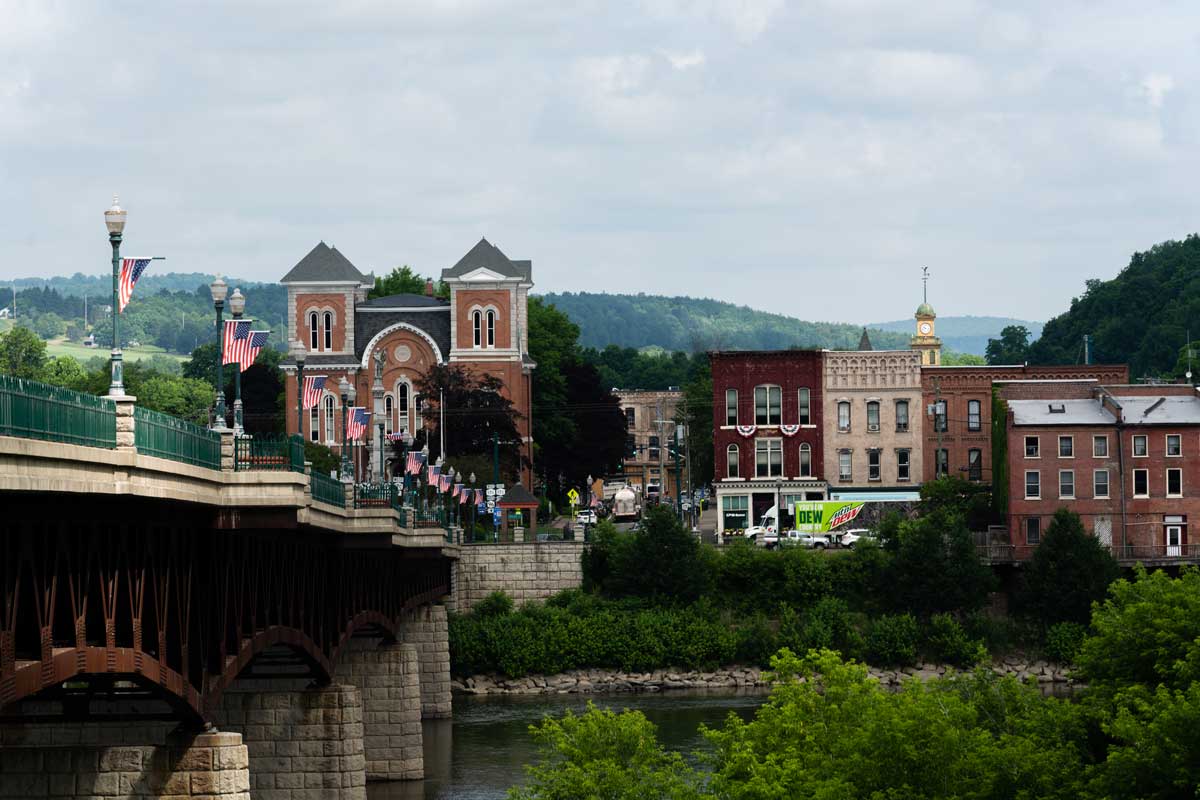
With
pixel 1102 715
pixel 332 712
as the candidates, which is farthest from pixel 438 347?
pixel 1102 715

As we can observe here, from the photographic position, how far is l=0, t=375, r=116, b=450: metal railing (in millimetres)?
27031

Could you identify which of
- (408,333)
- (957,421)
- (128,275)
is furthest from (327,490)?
(408,333)

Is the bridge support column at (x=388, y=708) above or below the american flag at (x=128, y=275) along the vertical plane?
below

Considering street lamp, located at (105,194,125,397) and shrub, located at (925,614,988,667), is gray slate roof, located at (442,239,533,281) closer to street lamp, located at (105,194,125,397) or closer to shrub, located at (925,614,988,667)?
shrub, located at (925,614,988,667)

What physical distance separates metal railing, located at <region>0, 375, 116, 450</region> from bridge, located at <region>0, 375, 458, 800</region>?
0.12 feet

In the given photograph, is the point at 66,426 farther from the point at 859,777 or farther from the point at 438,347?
the point at 438,347

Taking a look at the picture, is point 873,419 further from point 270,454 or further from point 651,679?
point 270,454

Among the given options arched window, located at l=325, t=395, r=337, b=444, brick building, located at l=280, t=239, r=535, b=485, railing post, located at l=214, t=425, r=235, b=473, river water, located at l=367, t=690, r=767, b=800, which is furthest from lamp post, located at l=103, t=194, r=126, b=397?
brick building, located at l=280, t=239, r=535, b=485

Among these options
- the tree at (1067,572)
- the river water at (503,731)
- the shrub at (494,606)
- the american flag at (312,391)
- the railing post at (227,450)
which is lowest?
the river water at (503,731)

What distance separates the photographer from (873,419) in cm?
12406

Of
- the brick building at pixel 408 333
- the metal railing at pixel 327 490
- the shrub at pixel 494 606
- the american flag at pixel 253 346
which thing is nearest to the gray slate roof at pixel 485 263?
the brick building at pixel 408 333

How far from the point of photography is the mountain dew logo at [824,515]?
118 m

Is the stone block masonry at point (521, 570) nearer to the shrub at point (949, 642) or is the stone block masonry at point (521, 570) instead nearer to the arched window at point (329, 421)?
the shrub at point (949, 642)

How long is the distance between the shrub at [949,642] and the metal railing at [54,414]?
238 feet
